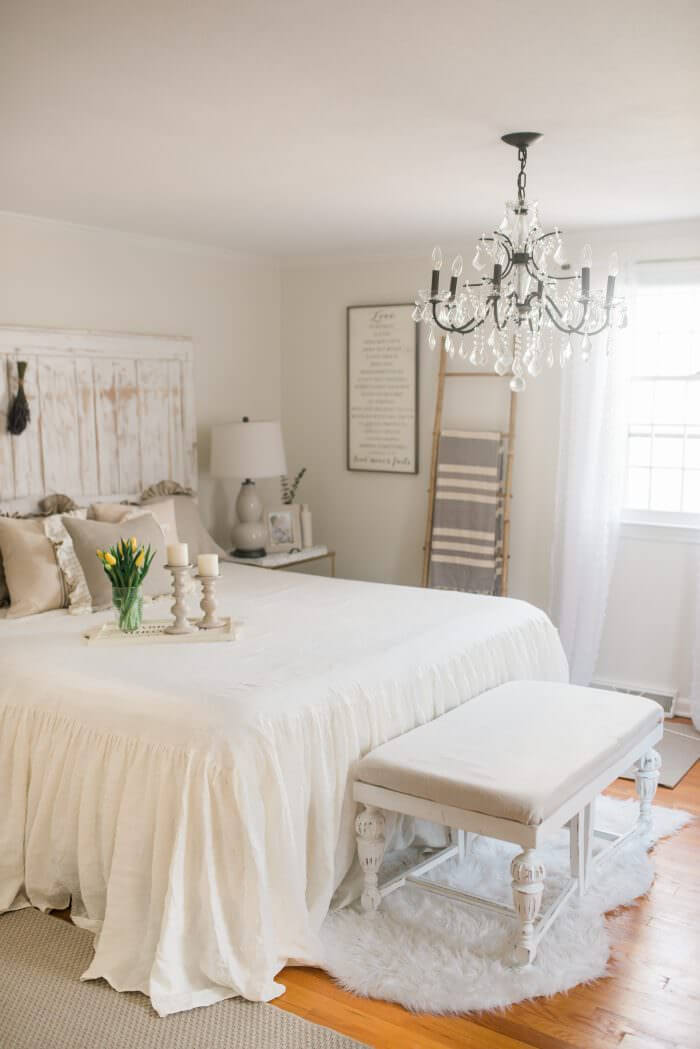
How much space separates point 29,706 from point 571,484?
3089 millimetres

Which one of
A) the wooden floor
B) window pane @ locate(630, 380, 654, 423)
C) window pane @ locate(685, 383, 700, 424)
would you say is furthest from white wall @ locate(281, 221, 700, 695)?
the wooden floor

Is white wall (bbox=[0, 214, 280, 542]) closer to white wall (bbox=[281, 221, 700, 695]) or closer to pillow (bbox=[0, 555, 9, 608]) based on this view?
white wall (bbox=[281, 221, 700, 695])

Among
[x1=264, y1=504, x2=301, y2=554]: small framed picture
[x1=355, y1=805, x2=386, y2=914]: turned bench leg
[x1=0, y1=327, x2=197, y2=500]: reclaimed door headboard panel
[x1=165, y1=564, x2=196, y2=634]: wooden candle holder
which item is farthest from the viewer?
[x1=264, y1=504, x2=301, y2=554]: small framed picture

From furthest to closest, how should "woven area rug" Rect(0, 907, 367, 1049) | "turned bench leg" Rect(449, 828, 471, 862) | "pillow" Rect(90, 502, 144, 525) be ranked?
"pillow" Rect(90, 502, 144, 525) → "turned bench leg" Rect(449, 828, 471, 862) → "woven area rug" Rect(0, 907, 367, 1049)

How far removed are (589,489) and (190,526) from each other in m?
2.06

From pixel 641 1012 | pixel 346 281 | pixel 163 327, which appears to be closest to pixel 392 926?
pixel 641 1012

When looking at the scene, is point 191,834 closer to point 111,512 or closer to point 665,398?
point 111,512

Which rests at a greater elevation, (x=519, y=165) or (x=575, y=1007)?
(x=519, y=165)

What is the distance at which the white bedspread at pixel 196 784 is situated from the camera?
98.9 inches

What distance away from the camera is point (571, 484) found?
5.02 metres

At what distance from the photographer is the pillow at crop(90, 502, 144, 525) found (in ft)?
14.3

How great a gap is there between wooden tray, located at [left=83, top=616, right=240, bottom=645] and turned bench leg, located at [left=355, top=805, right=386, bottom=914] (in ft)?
2.75

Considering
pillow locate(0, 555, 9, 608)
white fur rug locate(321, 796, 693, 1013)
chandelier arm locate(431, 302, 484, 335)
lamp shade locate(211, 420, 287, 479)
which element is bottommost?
white fur rug locate(321, 796, 693, 1013)

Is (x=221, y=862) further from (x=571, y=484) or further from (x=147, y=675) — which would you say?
(x=571, y=484)
